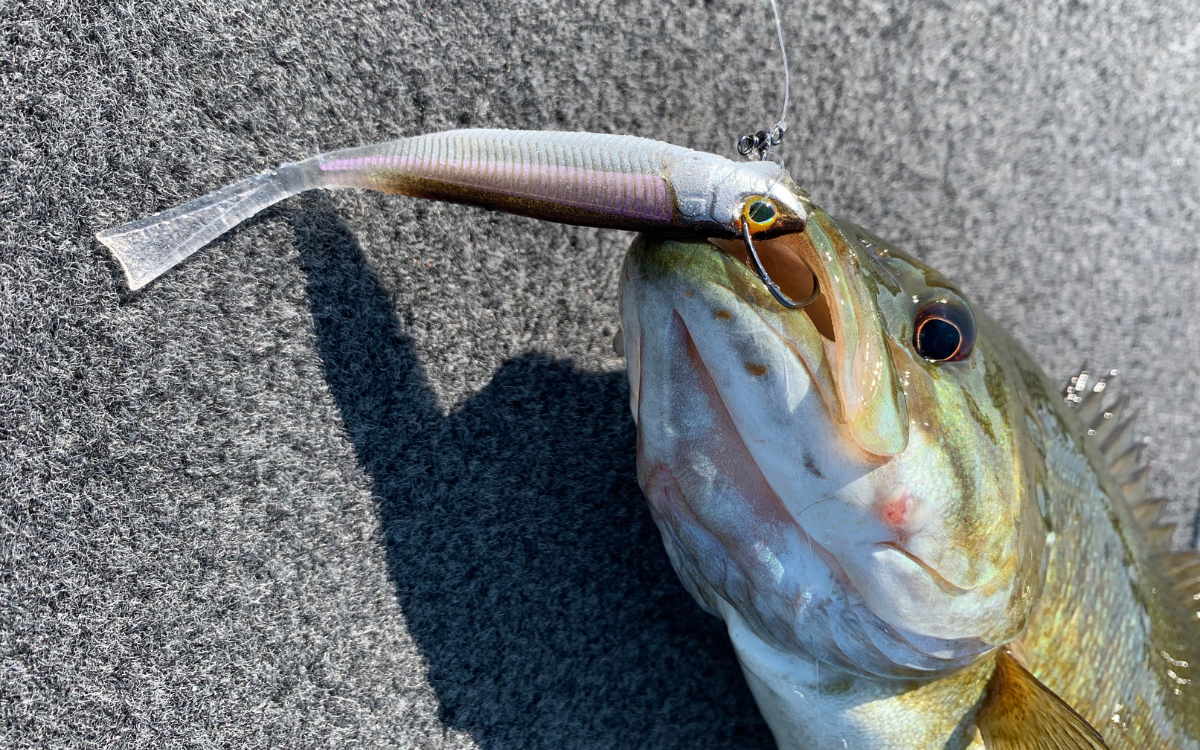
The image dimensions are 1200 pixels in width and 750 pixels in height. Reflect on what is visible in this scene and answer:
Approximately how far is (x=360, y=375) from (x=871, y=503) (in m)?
0.61

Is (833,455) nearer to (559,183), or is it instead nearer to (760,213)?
(760,213)

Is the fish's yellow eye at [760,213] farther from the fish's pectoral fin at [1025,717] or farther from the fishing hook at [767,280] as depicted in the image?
the fish's pectoral fin at [1025,717]

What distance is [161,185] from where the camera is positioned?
934 mm

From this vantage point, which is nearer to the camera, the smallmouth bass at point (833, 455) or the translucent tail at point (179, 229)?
the smallmouth bass at point (833, 455)

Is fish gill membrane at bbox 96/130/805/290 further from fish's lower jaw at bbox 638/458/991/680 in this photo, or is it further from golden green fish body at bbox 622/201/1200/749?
fish's lower jaw at bbox 638/458/991/680

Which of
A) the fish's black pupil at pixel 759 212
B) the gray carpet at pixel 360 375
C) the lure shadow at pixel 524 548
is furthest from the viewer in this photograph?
the lure shadow at pixel 524 548

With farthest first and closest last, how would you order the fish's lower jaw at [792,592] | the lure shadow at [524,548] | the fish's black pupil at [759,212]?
the lure shadow at [524,548]
the fish's lower jaw at [792,592]
the fish's black pupil at [759,212]

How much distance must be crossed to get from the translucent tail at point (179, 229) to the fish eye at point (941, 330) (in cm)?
65

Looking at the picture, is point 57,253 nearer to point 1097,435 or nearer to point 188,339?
point 188,339

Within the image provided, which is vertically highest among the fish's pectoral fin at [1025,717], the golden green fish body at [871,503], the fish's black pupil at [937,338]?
the fish's black pupil at [937,338]

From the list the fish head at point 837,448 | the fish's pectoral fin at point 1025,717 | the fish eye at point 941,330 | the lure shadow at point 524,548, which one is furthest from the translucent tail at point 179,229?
the fish's pectoral fin at point 1025,717

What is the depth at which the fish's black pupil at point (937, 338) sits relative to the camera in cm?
80

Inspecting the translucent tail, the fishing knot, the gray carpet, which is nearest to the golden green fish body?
the fishing knot

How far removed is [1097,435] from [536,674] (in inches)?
32.8
